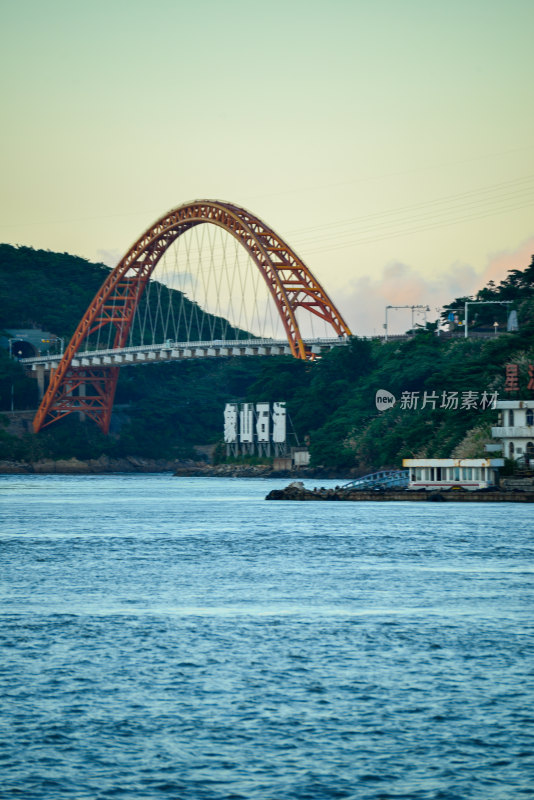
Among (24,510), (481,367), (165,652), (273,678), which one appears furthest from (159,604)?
(481,367)

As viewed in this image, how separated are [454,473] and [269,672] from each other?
45.4 meters

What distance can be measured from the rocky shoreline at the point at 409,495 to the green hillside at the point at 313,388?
7935mm

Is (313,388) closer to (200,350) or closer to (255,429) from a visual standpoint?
(255,429)

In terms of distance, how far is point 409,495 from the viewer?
6600 cm

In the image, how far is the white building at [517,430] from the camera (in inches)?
2596

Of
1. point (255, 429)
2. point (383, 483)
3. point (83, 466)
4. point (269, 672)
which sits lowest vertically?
point (269, 672)

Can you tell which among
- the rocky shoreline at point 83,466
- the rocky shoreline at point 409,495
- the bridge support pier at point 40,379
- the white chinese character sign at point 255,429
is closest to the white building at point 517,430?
the rocky shoreline at point 409,495

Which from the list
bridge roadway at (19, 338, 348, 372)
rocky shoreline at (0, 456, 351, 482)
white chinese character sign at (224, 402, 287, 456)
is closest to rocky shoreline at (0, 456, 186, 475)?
rocky shoreline at (0, 456, 351, 482)

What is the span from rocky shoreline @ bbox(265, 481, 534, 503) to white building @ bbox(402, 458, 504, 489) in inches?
18.6

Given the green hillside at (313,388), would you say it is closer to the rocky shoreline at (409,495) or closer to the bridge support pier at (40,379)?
the bridge support pier at (40,379)

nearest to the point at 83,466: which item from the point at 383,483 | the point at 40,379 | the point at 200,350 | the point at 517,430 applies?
the point at 40,379

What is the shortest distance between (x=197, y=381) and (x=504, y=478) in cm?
9936

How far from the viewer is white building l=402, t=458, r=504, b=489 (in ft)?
208

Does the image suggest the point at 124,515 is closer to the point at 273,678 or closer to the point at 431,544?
the point at 431,544
